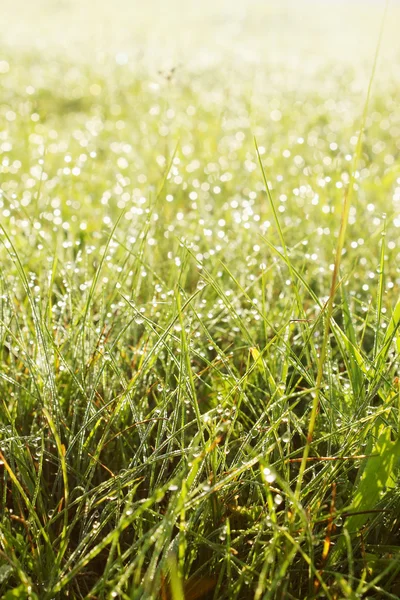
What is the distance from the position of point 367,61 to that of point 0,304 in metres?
5.82

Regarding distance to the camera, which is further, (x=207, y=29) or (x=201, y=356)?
(x=207, y=29)

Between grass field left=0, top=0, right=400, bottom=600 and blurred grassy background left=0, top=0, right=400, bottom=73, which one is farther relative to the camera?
blurred grassy background left=0, top=0, right=400, bottom=73

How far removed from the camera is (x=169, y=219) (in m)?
1.67

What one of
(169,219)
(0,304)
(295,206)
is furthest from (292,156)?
(0,304)

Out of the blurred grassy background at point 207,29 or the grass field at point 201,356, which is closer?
the grass field at point 201,356

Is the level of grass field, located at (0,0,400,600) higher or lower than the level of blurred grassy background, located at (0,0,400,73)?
lower

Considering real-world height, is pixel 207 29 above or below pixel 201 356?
above

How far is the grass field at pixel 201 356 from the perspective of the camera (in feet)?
2.38

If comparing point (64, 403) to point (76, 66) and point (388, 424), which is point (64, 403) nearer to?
point (388, 424)

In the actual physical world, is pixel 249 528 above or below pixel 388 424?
below

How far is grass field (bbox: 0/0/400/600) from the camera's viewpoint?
2.38 feet

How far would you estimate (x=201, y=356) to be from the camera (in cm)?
84

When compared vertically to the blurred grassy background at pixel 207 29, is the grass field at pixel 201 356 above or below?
below

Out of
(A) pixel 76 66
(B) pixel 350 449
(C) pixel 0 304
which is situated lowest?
(B) pixel 350 449
